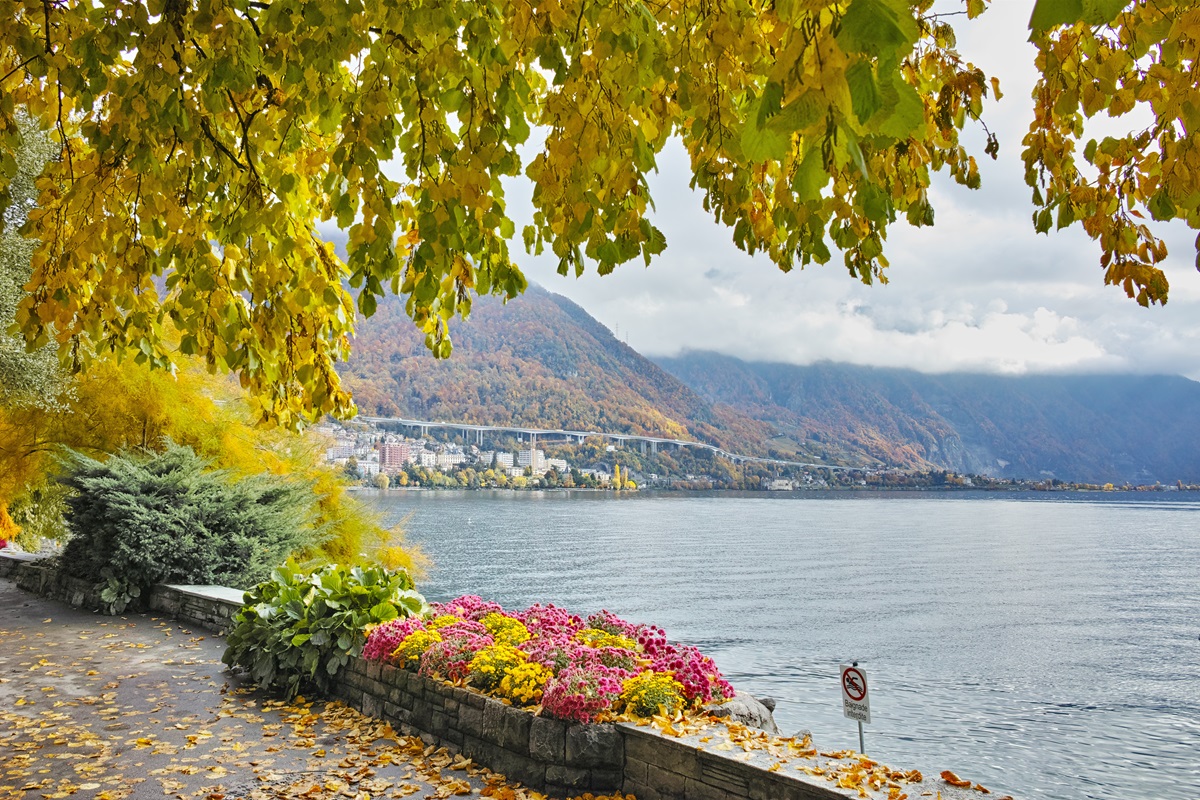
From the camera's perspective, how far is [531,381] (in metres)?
106

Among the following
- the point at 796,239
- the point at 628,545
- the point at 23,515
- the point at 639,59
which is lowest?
the point at 628,545

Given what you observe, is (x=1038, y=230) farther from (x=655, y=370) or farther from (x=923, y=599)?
(x=655, y=370)

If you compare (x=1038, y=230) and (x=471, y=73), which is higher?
(x=471, y=73)

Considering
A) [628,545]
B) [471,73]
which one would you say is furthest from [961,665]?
[628,545]

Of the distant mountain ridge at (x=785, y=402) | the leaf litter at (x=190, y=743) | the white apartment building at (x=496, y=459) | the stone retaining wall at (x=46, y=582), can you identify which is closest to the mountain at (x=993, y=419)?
the distant mountain ridge at (x=785, y=402)

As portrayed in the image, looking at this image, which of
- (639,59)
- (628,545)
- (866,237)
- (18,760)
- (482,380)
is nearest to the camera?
(639,59)

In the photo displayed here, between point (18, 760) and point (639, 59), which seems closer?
point (639, 59)

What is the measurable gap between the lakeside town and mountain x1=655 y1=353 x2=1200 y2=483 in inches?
215

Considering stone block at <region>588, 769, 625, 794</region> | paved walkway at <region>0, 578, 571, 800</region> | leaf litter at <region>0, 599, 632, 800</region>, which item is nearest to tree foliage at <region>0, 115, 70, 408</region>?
paved walkway at <region>0, 578, 571, 800</region>

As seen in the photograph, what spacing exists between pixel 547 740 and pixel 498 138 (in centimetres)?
311

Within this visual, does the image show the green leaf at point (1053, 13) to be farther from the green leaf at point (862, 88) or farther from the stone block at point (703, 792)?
the stone block at point (703, 792)

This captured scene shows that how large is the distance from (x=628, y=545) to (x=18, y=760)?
46.9 meters

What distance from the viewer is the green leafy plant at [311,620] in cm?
610

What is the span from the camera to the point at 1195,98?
2070 millimetres
